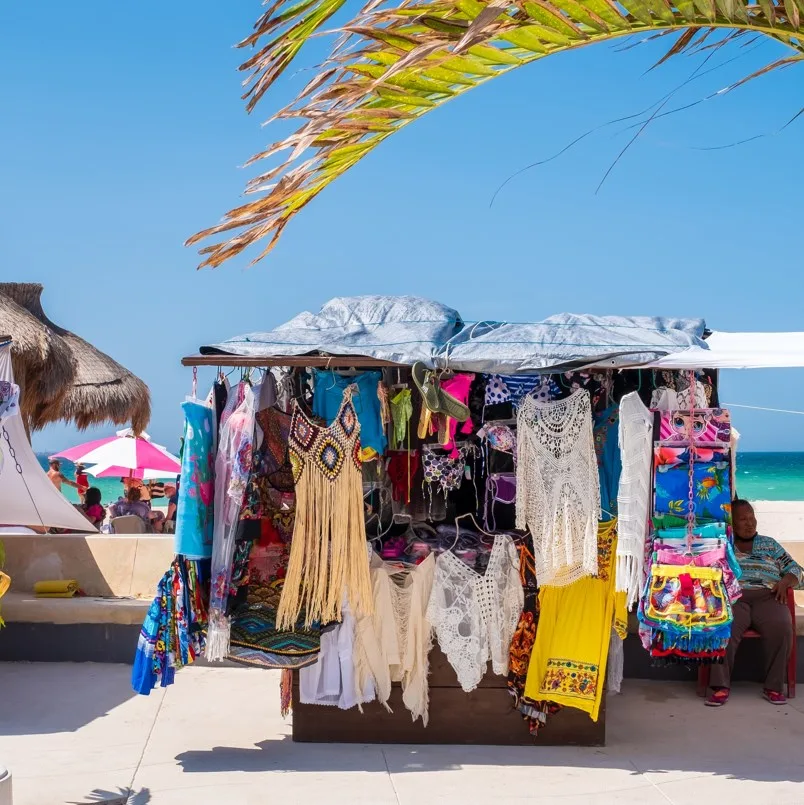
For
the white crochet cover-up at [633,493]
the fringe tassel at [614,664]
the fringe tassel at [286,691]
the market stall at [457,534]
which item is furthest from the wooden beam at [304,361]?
the fringe tassel at [614,664]

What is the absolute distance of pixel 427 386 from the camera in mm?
4797

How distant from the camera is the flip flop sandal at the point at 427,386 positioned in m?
4.78

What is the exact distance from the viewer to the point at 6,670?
662cm

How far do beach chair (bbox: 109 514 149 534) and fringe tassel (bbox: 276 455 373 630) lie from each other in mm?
4561

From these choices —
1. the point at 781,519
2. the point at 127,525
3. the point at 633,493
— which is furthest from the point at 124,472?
the point at 633,493

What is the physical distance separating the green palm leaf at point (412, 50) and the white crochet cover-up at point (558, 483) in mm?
2010

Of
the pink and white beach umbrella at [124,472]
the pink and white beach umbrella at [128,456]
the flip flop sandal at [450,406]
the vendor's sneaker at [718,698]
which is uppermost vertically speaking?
the flip flop sandal at [450,406]

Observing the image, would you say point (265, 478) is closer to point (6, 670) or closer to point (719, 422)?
point (719, 422)

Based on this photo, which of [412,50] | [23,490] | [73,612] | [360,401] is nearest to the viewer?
[412,50]

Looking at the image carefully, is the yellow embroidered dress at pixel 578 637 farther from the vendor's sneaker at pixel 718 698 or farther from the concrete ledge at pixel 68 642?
the concrete ledge at pixel 68 642

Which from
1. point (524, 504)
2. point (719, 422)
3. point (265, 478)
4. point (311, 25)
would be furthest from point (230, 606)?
point (311, 25)

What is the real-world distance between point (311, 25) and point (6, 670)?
16.9 ft

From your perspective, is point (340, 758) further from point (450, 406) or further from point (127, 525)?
point (127, 525)

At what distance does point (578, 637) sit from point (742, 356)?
159 centimetres
